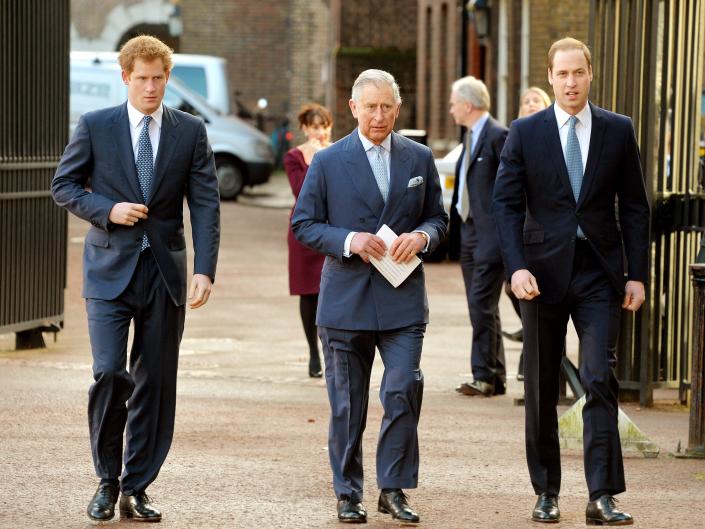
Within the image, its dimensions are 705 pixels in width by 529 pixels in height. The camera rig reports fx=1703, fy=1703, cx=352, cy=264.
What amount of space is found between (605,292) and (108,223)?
193cm

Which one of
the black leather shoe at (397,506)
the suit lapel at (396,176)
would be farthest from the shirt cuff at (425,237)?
the black leather shoe at (397,506)

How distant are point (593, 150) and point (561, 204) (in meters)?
0.25

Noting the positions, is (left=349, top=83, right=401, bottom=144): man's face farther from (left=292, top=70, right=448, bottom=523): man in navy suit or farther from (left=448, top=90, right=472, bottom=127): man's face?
(left=448, top=90, right=472, bottom=127): man's face

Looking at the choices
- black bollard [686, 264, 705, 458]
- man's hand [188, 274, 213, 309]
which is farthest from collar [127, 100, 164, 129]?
black bollard [686, 264, 705, 458]

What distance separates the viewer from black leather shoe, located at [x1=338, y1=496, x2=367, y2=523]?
6590mm

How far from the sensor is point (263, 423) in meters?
9.15

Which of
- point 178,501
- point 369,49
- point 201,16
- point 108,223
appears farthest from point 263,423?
point 201,16

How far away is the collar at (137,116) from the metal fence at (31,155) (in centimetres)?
481

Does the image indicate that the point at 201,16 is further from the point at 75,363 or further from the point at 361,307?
the point at 361,307

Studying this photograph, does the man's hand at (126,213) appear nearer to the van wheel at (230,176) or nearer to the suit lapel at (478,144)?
the suit lapel at (478,144)

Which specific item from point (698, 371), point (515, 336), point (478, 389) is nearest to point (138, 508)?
point (698, 371)

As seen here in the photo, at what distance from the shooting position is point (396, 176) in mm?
6715

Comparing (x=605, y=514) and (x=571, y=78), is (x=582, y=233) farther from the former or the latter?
(x=605, y=514)

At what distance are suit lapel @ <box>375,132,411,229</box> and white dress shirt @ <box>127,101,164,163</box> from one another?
0.92 m
